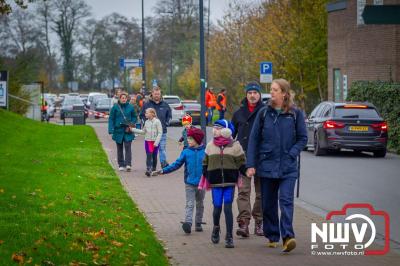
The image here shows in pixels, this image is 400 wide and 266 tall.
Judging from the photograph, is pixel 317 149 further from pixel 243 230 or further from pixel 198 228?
pixel 243 230

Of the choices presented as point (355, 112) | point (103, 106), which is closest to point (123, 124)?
point (355, 112)

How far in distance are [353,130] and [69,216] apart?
1459 centimetres

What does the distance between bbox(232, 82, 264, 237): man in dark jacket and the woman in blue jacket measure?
1.09 metres

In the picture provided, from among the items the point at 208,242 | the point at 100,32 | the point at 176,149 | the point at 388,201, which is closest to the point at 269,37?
the point at 176,149

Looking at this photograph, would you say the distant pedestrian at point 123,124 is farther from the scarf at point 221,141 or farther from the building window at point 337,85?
the building window at point 337,85

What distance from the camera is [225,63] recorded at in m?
55.2

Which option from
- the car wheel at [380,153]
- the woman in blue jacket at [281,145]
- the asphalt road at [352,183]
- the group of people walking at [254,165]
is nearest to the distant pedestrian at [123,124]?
the asphalt road at [352,183]

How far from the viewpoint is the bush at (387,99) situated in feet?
91.6

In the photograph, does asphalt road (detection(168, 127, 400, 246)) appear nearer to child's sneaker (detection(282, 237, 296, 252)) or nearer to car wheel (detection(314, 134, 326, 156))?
car wheel (detection(314, 134, 326, 156))

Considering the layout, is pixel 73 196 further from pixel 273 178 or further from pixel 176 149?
pixel 176 149

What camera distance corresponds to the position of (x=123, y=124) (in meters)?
20.3

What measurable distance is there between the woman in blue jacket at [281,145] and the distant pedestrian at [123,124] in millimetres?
10404

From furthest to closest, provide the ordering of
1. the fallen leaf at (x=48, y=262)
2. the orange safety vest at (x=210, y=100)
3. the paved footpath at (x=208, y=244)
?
1. the orange safety vest at (x=210, y=100)
2. the paved footpath at (x=208, y=244)
3. the fallen leaf at (x=48, y=262)

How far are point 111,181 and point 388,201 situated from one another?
5.21 m
